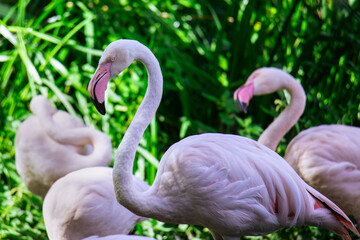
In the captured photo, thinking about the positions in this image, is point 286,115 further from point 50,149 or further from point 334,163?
point 50,149

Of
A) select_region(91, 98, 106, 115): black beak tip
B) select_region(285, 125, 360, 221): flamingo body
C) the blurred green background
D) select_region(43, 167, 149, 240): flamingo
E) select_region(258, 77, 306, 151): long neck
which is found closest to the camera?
select_region(91, 98, 106, 115): black beak tip

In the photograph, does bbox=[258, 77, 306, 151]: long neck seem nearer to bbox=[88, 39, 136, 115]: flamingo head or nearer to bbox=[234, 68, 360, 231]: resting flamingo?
bbox=[234, 68, 360, 231]: resting flamingo

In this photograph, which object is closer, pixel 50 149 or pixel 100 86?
pixel 100 86

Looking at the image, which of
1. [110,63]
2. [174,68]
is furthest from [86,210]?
[174,68]

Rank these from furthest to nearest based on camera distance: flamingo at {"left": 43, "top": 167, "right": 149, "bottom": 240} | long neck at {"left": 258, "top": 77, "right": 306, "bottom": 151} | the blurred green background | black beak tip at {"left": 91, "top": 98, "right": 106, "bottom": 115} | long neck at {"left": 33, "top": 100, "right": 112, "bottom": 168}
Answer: the blurred green background
long neck at {"left": 33, "top": 100, "right": 112, "bottom": 168}
long neck at {"left": 258, "top": 77, "right": 306, "bottom": 151}
flamingo at {"left": 43, "top": 167, "right": 149, "bottom": 240}
black beak tip at {"left": 91, "top": 98, "right": 106, "bottom": 115}

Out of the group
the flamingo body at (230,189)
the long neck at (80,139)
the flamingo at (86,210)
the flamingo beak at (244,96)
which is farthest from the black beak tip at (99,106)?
the long neck at (80,139)

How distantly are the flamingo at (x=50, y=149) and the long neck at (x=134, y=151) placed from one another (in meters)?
1.01

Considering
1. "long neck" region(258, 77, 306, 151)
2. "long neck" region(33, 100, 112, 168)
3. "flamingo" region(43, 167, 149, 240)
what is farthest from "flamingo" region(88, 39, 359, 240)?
"long neck" region(33, 100, 112, 168)

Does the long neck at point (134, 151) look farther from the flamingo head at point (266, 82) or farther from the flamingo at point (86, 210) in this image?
the flamingo head at point (266, 82)

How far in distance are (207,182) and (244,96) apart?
36.1 inches

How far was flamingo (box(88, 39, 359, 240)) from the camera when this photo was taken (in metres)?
2.24

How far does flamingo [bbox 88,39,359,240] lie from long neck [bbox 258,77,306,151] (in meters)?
0.71

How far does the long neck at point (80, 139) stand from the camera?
3299 millimetres

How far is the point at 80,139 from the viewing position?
3.45 metres
